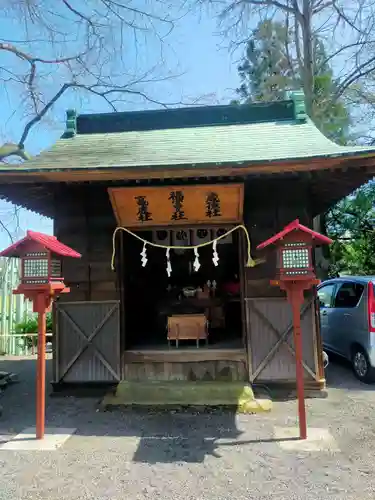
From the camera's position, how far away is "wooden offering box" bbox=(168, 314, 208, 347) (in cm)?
708

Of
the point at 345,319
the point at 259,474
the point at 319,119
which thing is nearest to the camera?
the point at 259,474

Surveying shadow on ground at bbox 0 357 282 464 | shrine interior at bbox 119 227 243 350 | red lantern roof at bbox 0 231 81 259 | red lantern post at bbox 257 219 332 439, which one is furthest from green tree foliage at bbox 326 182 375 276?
red lantern roof at bbox 0 231 81 259

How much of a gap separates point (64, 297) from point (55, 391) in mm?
1521

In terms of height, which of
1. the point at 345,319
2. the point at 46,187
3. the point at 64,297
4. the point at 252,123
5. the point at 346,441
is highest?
the point at 252,123

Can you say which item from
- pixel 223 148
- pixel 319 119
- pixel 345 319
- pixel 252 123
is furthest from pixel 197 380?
pixel 319 119

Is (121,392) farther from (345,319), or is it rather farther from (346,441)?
(345,319)

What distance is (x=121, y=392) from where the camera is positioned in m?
Answer: 5.95

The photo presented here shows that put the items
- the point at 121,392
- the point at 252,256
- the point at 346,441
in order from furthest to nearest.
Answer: the point at 252,256, the point at 121,392, the point at 346,441

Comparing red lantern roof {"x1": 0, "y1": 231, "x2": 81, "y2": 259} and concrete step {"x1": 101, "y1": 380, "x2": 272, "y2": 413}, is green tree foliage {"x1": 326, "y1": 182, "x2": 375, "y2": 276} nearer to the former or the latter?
concrete step {"x1": 101, "y1": 380, "x2": 272, "y2": 413}

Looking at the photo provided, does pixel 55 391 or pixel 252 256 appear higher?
pixel 252 256

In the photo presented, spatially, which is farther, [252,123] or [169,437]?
[252,123]

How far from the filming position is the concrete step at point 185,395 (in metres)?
5.72

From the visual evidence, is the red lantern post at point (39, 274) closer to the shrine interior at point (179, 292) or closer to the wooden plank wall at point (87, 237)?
the wooden plank wall at point (87, 237)

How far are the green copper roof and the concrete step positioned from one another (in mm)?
3254
